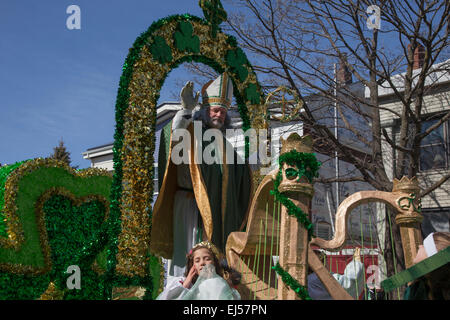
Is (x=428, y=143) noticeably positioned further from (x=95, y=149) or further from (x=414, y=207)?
(x=95, y=149)

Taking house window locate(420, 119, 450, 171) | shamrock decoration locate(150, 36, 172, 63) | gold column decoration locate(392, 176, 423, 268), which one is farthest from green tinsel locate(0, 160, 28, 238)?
house window locate(420, 119, 450, 171)

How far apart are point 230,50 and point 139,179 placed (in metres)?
2.12

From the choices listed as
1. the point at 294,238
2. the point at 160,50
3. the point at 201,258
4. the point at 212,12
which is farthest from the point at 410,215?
the point at 212,12

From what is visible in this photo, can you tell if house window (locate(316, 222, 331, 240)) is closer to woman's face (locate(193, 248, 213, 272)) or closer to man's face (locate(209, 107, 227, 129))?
man's face (locate(209, 107, 227, 129))

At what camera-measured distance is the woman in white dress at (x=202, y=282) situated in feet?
11.9

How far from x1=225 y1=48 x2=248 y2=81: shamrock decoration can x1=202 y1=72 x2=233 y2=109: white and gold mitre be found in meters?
0.65

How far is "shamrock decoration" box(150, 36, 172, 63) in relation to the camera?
4926 mm

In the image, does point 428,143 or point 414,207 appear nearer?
point 414,207

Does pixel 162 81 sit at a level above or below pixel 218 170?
above

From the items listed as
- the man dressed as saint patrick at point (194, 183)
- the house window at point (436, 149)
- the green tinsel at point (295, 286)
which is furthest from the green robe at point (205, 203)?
the house window at point (436, 149)

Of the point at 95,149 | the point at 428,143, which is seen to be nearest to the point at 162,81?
the point at 428,143

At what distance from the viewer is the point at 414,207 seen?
12.8ft

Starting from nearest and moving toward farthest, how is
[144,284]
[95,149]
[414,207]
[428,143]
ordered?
[414,207] → [144,284] → [428,143] → [95,149]
